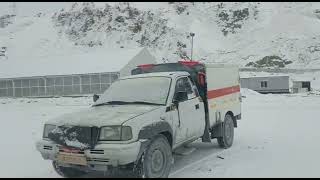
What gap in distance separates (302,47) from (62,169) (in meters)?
67.9

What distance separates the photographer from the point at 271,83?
47.8 metres

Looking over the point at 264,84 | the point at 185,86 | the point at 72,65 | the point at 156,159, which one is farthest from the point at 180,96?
the point at 72,65

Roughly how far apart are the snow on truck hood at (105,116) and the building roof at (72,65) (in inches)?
1480

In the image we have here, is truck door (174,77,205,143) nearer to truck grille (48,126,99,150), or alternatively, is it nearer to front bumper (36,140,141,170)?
front bumper (36,140,141,170)

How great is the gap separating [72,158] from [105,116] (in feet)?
2.76

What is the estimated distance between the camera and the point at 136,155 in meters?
6.30

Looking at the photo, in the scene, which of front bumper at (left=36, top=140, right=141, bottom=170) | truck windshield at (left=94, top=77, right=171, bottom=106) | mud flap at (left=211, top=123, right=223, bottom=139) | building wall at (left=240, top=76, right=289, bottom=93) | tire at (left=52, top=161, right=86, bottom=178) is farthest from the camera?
building wall at (left=240, top=76, right=289, bottom=93)

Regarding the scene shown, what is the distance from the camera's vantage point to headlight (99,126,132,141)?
20.7 feet

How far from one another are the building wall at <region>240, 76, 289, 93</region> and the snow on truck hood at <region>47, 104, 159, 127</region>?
42044 millimetres

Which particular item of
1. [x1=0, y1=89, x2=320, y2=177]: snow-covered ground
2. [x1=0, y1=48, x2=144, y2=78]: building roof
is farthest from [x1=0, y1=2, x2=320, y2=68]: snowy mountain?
[x1=0, y1=89, x2=320, y2=177]: snow-covered ground

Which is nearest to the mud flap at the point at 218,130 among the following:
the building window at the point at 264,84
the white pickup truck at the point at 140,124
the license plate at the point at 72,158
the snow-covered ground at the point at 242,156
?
the white pickup truck at the point at 140,124

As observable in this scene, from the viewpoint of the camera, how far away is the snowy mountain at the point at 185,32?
71188 millimetres

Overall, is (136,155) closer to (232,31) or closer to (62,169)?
(62,169)

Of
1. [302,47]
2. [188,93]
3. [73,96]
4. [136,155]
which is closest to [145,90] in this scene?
[188,93]
